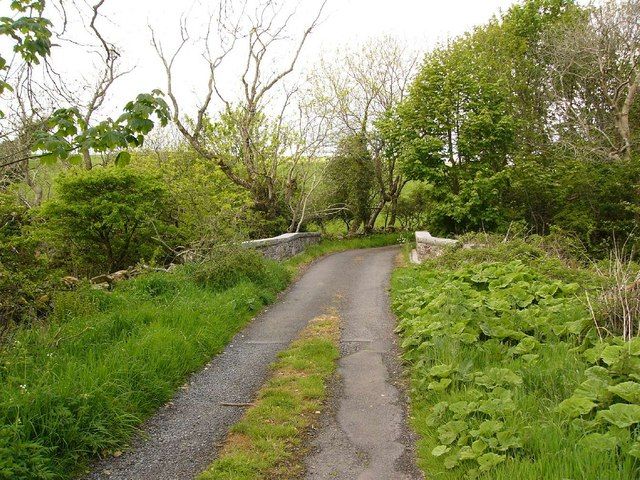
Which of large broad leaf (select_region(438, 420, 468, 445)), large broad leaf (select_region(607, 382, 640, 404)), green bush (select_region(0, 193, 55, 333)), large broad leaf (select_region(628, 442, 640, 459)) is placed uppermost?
green bush (select_region(0, 193, 55, 333))

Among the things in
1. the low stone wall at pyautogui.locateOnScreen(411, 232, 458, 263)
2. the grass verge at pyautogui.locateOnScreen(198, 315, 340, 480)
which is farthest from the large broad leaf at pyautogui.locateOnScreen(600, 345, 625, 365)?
the low stone wall at pyautogui.locateOnScreen(411, 232, 458, 263)

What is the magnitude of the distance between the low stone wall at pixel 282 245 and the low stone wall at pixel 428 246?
4178 mm

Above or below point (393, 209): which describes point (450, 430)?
below

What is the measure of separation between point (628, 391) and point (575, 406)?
40 cm

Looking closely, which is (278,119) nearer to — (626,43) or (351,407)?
(626,43)

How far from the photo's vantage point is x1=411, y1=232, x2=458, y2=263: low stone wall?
12.1m

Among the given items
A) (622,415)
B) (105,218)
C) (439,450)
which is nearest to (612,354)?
(622,415)

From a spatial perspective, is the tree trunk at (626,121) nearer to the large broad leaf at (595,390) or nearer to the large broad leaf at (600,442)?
the large broad leaf at (595,390)

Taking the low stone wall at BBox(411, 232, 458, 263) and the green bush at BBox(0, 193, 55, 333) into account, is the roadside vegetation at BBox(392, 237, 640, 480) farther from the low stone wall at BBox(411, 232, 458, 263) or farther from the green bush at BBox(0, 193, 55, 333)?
the green bush at BBox(0, 193, 55, 333)

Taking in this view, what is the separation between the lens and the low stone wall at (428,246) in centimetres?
1215

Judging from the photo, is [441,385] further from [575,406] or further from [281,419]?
[281,419]

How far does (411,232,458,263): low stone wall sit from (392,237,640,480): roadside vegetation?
174 inches

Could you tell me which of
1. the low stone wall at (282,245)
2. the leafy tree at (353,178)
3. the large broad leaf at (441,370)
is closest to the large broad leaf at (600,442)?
the large broad leaf at (441,370)

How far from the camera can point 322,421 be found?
15.1ft
